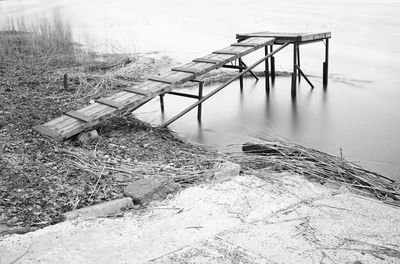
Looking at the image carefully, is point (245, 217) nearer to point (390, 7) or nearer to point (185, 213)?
point (185, 213)

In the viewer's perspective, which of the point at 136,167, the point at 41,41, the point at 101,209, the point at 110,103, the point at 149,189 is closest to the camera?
the point at 101,209

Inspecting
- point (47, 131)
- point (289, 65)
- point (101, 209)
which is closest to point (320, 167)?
point (101, 209)

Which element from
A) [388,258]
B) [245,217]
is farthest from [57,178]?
[388,258]

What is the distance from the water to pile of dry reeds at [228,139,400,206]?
1.77 feet

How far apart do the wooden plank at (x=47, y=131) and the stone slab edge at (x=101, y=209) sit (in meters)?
1.30

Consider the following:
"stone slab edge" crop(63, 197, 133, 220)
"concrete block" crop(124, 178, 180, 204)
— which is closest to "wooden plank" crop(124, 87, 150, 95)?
"concrete block" crop(124, 178, 180, 204)

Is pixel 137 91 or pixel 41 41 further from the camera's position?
pixel 41 41

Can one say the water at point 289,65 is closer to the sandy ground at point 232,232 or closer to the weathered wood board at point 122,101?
the weathered wood board at point 122,101

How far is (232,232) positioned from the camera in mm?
2875

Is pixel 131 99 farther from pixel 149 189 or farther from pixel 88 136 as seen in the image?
pixel 149 189

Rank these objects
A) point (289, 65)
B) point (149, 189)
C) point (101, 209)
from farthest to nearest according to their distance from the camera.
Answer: point (289, 65) → point (149, 189) → point (101, 209)

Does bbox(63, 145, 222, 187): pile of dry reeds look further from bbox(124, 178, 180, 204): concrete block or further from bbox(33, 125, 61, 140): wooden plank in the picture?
bbox(33, 125, 61, 140): wooden plank

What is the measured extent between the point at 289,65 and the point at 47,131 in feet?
17.3

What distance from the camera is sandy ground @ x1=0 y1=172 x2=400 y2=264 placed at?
8.61 ft
